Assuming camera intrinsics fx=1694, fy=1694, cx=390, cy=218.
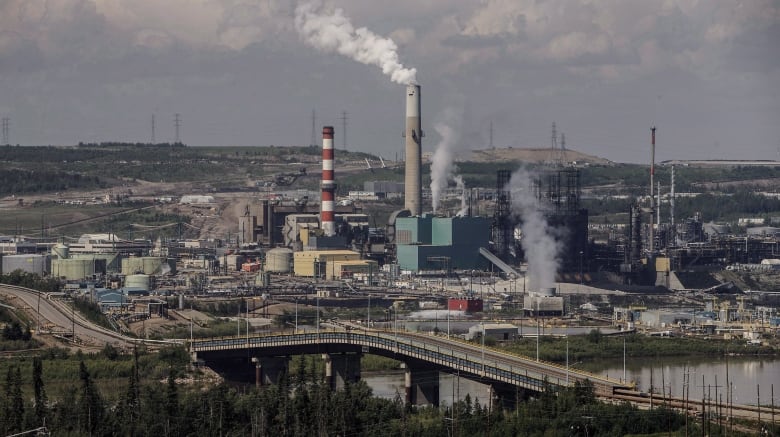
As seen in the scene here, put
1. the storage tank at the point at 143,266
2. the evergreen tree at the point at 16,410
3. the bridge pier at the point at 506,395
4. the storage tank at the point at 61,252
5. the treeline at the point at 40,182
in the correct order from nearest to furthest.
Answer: the evergreen tree at the point at 16,410
the bridge pier at the point at 506,395
the storage tank at the point at 143,266
the storage tank at the point at 61,252
the treeline at the point at 40,182

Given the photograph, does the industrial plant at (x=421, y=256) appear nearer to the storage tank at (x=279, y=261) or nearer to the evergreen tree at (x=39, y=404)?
the storage tank at (x=279, y=261)

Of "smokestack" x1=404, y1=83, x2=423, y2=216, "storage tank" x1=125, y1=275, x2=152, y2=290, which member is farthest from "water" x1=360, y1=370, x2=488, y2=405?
"smokestack" x1=404, y1=83, x2=423, y2=216

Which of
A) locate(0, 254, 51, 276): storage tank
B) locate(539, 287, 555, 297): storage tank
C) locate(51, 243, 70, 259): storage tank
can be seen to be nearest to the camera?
locate(539, 287, 555, 297): storage tank

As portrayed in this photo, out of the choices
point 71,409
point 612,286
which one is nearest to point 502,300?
point 612,286

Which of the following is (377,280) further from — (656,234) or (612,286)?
(656,234)

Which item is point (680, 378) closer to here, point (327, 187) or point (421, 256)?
point (421, 256)

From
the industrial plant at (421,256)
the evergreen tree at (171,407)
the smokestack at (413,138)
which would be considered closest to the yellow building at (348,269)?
the industrial plant at (421,256)

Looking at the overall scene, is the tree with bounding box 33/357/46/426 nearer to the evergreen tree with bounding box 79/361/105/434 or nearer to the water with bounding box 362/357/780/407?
the evergreen tree with bounding box 79/361/105/434

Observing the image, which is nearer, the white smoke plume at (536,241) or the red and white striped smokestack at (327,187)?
A: the white smoke plume at (536,241)
